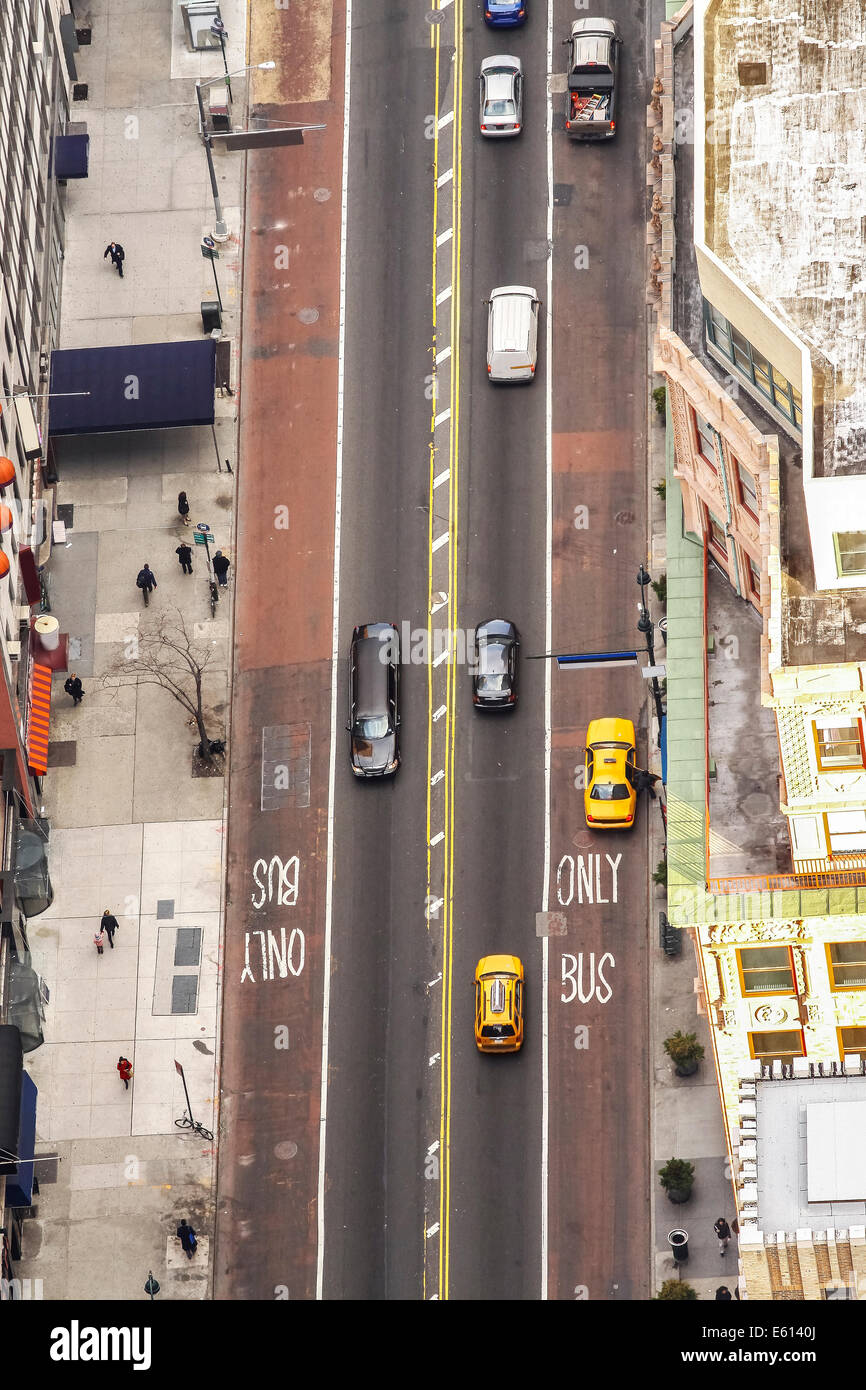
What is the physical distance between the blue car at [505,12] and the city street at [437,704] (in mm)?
974

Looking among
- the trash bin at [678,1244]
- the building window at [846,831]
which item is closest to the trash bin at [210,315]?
the trash bin at [678,1244]

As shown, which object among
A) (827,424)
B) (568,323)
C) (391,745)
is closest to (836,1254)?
(827,424)

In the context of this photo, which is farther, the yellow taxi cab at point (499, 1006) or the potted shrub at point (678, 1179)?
the yellow taxi cab at point (499, 1006)

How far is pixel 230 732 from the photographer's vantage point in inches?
5192

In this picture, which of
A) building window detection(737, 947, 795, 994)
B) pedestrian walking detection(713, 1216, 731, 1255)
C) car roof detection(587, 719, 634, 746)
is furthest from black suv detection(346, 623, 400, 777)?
building window detection(737, 947, 795, 994)

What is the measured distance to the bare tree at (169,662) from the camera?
132375 mm

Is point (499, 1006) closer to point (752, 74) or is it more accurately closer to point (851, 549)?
point (851, 549)

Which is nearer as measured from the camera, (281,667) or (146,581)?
(281,667)

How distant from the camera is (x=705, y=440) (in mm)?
108625

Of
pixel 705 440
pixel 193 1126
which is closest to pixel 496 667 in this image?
pixel 193 1126

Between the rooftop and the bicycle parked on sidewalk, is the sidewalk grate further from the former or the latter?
the rooftop

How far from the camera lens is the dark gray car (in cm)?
12900

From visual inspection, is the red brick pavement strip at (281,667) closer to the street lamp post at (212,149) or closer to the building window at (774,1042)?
the street lamp post at (212,149)

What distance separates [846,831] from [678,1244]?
2381 cm
